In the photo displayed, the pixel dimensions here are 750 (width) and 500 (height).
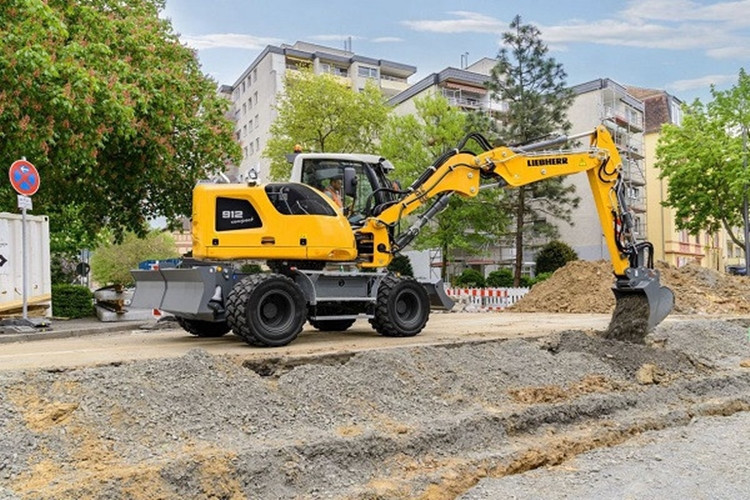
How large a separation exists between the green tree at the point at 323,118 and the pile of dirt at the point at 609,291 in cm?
1556

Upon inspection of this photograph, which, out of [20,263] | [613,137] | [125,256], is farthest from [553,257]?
[125,256]

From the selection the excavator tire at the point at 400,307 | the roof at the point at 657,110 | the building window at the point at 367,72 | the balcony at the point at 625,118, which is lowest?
the excavator tire at the point at 400,307

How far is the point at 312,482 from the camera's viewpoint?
5133 mm

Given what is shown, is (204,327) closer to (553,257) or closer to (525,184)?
(525,184)

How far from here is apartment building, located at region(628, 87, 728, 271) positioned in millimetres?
51500

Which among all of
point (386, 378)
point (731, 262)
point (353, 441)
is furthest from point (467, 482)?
point (731, 262)

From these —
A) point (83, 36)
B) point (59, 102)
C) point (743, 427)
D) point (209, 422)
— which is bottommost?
point (743, 427)

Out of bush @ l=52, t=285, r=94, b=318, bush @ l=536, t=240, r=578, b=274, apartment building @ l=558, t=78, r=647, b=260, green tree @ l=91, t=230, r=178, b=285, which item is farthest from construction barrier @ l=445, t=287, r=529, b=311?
green tree @ l=91, t=230, r=178, b=285

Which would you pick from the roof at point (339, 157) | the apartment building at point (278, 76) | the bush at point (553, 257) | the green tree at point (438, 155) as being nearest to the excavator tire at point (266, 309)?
the roof at point (339, 157)

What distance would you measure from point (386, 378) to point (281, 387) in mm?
1098

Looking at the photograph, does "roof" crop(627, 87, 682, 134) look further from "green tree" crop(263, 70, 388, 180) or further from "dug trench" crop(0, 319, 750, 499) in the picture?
"dug trench" crop(0, 319, 750, 499)

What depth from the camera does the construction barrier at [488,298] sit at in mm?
20562

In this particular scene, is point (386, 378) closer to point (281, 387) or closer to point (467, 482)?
point (281, 387)

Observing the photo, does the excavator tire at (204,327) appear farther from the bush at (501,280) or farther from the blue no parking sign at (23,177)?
the bush at (501,280)
